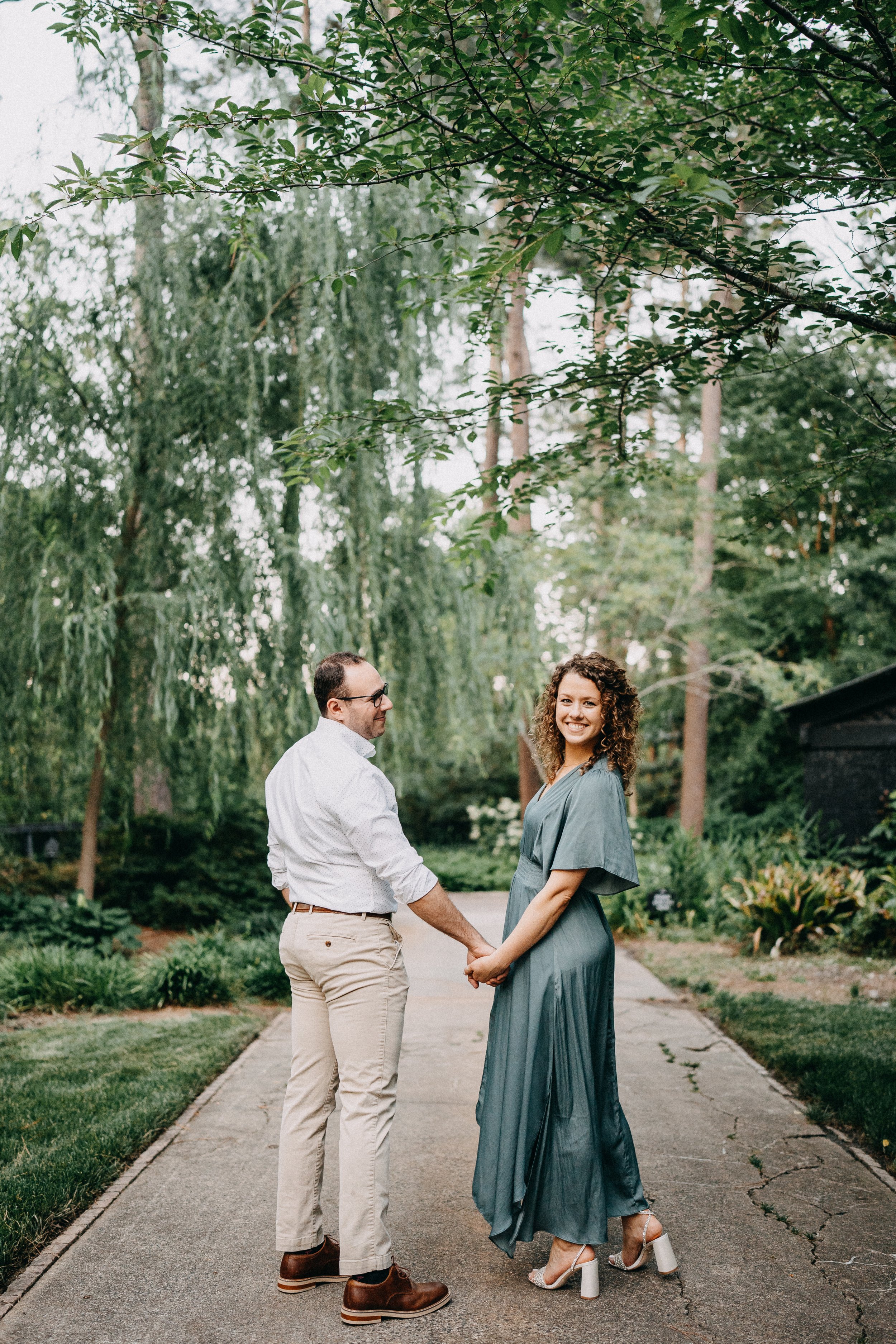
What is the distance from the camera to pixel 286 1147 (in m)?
3.11

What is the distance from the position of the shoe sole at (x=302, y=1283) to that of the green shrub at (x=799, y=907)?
22.2ft

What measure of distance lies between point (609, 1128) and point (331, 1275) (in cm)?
100

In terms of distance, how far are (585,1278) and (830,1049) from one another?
3.20 m

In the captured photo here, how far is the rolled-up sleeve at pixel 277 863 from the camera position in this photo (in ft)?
11.0

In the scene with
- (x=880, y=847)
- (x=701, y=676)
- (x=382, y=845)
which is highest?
(x=701, y=676)

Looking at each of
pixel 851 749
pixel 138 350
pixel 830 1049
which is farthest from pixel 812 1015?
pixel 138 350

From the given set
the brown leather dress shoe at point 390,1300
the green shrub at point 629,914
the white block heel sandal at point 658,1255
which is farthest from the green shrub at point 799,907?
the brown leather dress shoe at point 390,1300

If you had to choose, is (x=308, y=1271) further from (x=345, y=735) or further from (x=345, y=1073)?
(x=345, y=735)

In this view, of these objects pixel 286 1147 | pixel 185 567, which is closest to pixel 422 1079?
pixel 286 1147

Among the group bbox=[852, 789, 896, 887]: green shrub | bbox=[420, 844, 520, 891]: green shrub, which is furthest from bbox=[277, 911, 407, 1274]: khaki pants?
bbox=[420, 844, 520, 891]: green shrub

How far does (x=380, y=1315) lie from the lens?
2.88 m

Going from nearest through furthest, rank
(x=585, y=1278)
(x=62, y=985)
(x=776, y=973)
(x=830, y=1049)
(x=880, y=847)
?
(x=585, y=1278)
(x=830, y=1049)
(x=62, y=985)
(x=776, y=973)
(x=880, y=847)

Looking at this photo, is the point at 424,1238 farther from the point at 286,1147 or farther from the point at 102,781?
the point at 102,781

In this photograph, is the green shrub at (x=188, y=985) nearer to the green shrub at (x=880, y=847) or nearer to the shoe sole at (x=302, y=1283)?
the shoe sole at (x=302, y=1283)
